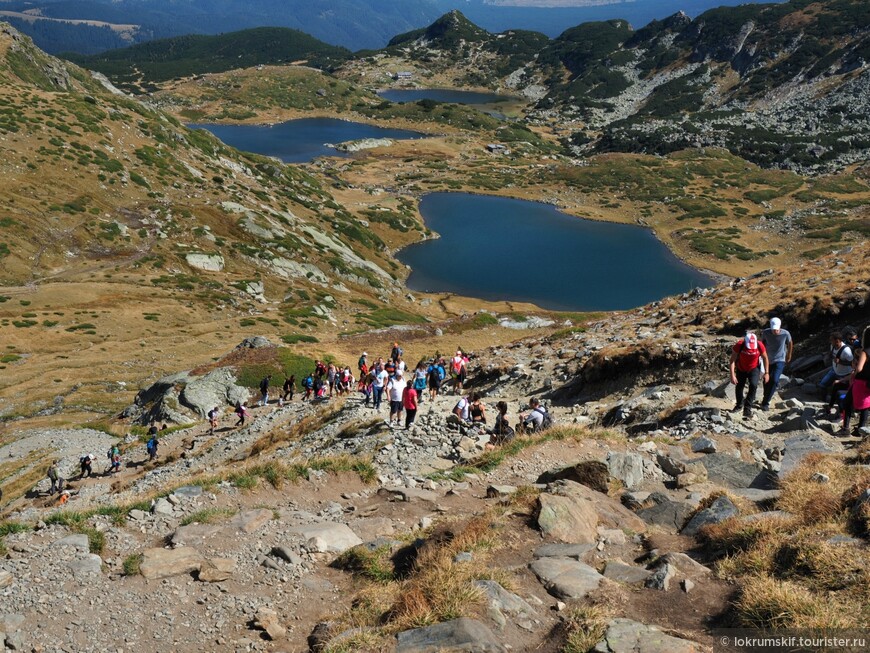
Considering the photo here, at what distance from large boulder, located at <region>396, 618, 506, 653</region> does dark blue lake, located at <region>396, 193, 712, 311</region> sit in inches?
3681

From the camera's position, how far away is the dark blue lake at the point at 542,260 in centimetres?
10612

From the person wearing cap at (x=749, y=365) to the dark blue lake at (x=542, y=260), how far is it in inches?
3275

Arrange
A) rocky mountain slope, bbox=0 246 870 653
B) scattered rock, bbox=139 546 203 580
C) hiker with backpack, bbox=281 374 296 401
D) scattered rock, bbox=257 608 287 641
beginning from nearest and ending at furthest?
rocky mountain slope, bbox=0 246 870 653 → scattered rock, bbox=257 608 287 641 → scattered rock, bbox=139 546 203 580 → hiker with backpack, bbox=281 374 296 401

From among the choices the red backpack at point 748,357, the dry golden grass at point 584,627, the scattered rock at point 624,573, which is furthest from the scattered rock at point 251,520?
the red backpack at point 748,357

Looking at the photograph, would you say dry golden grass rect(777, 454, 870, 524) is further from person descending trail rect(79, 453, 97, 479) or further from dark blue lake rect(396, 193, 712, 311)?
dark blue lake rect(396, 193, 712, 311)

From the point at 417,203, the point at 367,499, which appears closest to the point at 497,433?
the point at 367,499

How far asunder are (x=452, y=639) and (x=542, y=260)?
387ft

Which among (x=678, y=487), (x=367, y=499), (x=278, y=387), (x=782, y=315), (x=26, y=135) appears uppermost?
(x=26, y=135)

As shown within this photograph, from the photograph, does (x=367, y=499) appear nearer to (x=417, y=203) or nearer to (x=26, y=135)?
(x=26, y=135)

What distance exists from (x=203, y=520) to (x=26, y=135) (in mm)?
90371

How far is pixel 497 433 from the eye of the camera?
20109 mm

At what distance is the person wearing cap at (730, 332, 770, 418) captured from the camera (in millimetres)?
16391

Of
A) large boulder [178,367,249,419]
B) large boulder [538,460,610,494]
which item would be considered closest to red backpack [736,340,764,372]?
large boulder [538,460,610,494]

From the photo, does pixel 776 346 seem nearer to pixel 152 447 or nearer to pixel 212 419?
pixel 212 419
